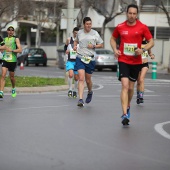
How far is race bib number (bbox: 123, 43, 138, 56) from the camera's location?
467 inches

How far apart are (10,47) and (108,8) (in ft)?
136

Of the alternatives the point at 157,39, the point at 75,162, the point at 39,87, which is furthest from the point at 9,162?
the point at 157,39

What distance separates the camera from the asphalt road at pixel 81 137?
795 cm

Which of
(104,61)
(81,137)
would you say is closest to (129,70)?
(81,137)

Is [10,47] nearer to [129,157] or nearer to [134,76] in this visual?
[134,76]

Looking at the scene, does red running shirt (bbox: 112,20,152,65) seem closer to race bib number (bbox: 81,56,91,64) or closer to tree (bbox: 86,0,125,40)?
race bib number (bbox: 81,56,91,64)

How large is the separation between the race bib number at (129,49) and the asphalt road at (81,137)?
3.90 ft

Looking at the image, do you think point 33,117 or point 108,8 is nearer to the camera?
point 33,117

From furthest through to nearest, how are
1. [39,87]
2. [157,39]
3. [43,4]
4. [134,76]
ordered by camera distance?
[43,4]
[157,39]
[39,87]
[134,76]

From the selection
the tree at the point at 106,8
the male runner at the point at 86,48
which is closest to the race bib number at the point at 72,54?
the male runner at the point at 86,48

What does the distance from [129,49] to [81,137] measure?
241 centimetres

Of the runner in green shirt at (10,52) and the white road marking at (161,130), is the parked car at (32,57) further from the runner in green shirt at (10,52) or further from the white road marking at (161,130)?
the white road marking at (161,130)

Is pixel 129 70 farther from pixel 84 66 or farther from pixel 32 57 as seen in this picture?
pixel 32 57

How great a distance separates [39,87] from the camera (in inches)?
827
